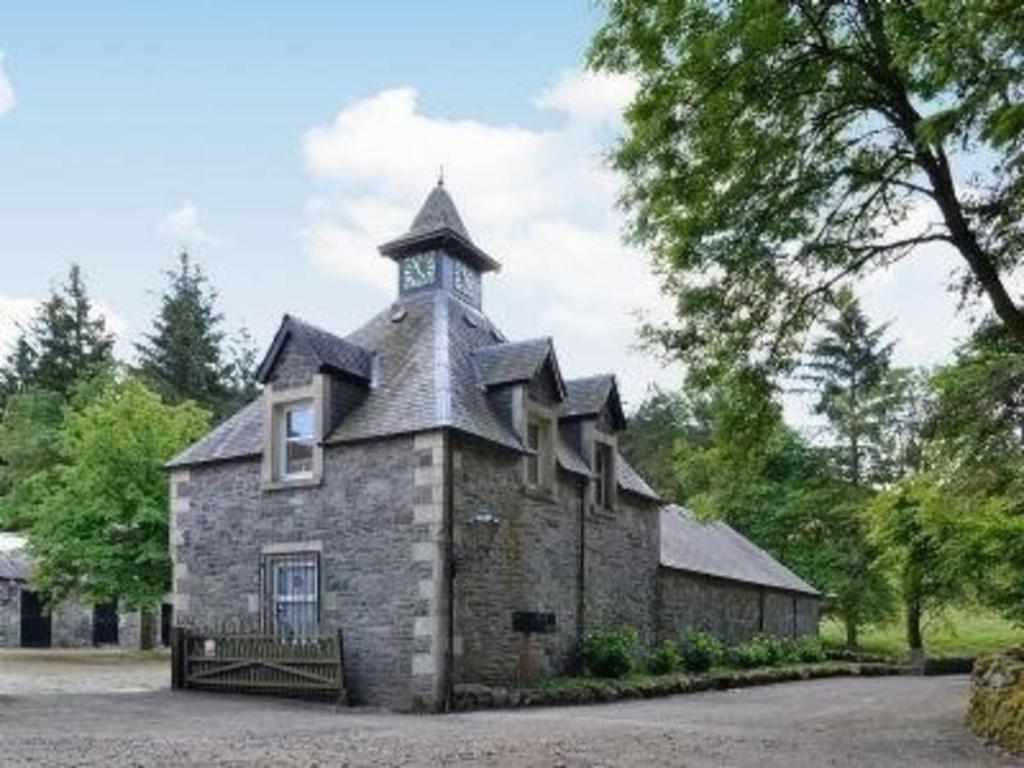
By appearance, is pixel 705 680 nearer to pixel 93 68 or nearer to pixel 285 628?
pixel 285 628

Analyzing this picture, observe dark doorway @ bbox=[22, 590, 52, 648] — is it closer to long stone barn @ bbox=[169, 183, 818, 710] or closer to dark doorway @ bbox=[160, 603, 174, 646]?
dark doorway @ bbox=[160, 603, 174, 646]

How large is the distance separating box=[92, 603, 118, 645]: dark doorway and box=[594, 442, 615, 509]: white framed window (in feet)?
74.3

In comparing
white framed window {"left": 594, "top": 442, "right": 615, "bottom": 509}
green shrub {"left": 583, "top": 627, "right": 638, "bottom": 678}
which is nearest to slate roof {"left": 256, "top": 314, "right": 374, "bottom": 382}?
white framed window {"left": 594, "top": 442, "right": 615, "bottom": 509}

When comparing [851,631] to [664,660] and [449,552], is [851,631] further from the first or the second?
[449,552]

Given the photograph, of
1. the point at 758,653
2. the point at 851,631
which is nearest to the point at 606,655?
the point at 758,653

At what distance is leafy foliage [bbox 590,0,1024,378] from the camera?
11.9m

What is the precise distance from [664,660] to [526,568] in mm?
5830

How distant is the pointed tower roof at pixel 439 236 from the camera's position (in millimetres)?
23125

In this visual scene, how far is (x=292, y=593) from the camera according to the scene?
19.8 m

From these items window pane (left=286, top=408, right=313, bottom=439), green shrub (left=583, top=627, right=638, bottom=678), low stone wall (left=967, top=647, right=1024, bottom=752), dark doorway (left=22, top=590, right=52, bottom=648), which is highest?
window pane (left=286, top=408, right=313, bottom=439)

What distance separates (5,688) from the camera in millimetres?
19141

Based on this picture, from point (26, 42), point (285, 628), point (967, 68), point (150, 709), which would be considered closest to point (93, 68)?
point (26, 42)

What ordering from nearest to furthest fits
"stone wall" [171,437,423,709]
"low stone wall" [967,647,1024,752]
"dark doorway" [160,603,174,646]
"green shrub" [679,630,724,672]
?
1. "low stone wall" [967,647,1024,752]
2. "stone wall" [171,437,423,709]
3. "green shrub" [679,630,724,672]
4. "dark doorway" [160,603,174,646]

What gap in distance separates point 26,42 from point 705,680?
60.0ft
